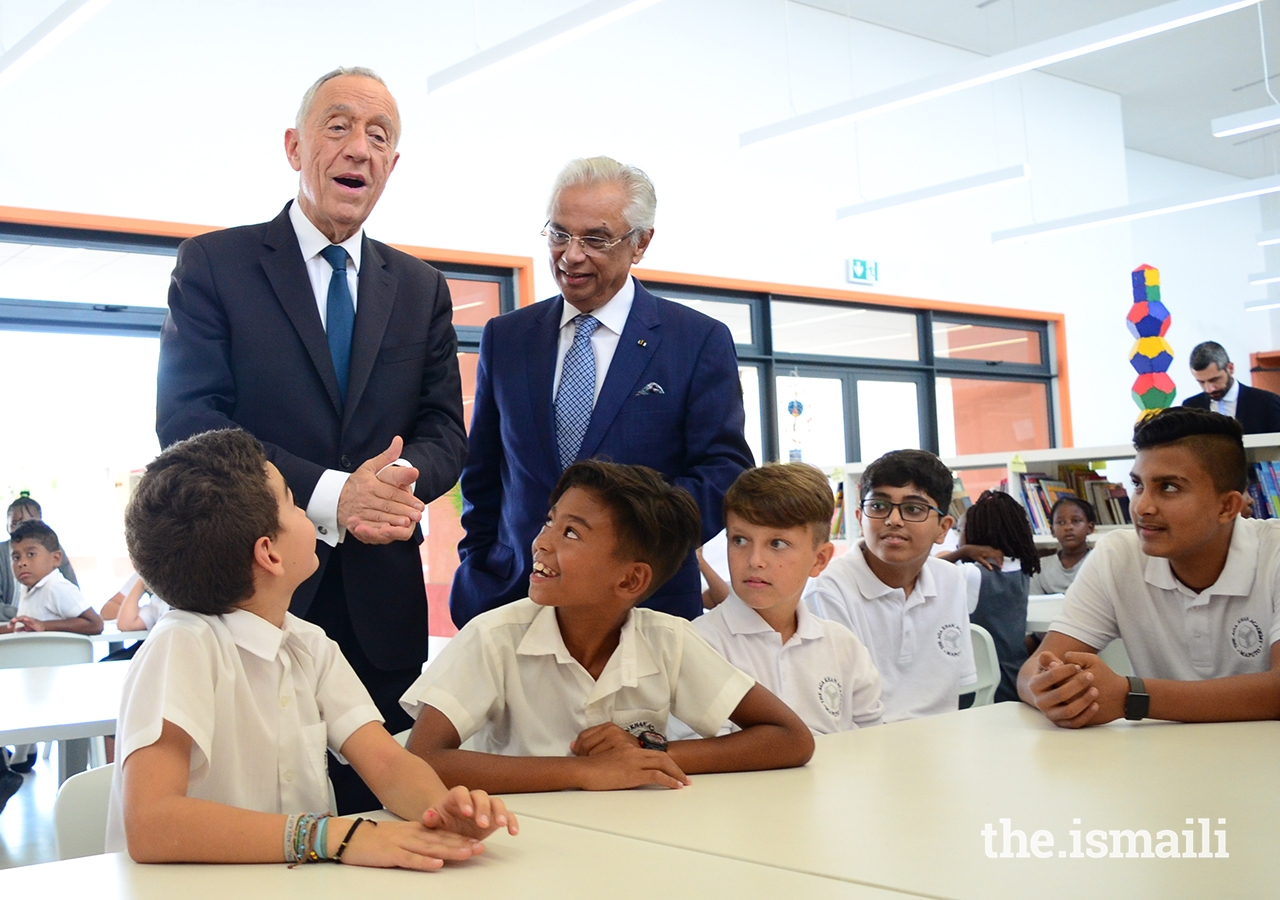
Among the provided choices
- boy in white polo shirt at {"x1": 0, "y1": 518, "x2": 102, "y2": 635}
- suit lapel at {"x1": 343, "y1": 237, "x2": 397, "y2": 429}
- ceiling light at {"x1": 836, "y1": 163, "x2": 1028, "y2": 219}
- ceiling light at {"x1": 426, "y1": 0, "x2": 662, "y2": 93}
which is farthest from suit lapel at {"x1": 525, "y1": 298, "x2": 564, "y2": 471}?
ceiling light at {"x1": 836, "y1": 163, "x2": 1028, "y2": 219}

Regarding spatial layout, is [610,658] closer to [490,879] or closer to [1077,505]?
[490,879]

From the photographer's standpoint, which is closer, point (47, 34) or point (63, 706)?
point (63, 706)

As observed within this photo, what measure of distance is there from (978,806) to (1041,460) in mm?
4658

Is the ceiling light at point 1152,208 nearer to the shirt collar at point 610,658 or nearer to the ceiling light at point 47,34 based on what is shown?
the ceiling light at point 47,34

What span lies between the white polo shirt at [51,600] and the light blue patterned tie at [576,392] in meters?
4.21

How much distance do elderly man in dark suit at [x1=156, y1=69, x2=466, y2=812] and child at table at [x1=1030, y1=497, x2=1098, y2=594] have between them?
3678 millimetres

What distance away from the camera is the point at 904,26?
912 cm

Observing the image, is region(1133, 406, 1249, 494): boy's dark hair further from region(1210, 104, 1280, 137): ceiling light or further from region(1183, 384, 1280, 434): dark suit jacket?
region(1210, 104, 1280, 137): ceiling light

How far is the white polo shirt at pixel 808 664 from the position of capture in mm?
1954

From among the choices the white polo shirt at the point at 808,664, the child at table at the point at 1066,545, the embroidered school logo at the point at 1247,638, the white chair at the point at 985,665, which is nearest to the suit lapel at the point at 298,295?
the white polo shirt at the point at 808,664

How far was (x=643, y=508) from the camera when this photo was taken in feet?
5.79

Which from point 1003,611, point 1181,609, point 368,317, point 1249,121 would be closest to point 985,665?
point 1003,611

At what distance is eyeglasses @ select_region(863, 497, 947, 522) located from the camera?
8.61ft

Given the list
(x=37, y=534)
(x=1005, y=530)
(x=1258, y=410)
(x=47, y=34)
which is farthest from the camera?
(x=1258, y=410)
